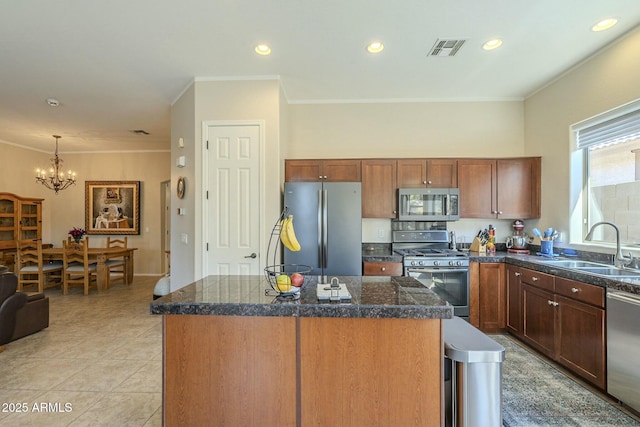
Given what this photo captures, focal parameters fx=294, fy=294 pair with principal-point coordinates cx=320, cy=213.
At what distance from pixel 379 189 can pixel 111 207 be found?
634 centimetres

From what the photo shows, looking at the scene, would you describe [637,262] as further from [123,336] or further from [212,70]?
[123,336]

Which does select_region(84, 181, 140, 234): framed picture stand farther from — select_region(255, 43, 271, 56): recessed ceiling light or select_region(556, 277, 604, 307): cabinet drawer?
select_region(556, 277, 604, 307): cabinet drawer

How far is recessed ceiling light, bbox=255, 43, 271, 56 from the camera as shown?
282cm

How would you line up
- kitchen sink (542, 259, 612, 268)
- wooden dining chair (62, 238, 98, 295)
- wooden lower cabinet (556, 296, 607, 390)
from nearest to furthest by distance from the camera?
1. wooden lower cabinet (556, 296, 607, 390)
2. kitchen sink (542, 259, 612, 268)
3. wooden dining chair (62, 238, 98, 295)

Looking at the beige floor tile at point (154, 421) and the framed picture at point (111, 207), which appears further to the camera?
the framed picture at point (111, 207)

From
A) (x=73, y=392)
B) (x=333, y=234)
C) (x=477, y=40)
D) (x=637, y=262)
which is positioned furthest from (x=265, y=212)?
(x=637, y=262)

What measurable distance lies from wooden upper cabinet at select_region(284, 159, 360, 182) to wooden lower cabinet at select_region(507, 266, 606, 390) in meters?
2.18

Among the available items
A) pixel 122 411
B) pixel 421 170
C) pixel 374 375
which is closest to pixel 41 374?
pixel 122 411

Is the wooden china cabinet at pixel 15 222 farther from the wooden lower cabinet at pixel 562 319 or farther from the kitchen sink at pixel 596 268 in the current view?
the kitchen sink at pixel 596 268

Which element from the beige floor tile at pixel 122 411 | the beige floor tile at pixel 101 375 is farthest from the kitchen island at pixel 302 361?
the beige floor tile at pixel 101 375

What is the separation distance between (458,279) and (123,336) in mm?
4014

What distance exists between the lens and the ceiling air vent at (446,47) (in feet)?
9.05

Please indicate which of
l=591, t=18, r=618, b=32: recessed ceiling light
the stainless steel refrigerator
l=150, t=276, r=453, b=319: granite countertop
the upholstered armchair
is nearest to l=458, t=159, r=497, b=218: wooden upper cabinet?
the stainless steel refrigerator

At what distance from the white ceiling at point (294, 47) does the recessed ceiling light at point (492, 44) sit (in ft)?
0.20
